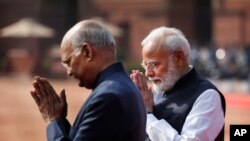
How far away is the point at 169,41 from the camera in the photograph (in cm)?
351

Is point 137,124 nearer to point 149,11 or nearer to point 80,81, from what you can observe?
point 80,81

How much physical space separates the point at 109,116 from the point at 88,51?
278 mm

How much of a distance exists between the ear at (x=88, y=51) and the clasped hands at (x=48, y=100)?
0.72ft

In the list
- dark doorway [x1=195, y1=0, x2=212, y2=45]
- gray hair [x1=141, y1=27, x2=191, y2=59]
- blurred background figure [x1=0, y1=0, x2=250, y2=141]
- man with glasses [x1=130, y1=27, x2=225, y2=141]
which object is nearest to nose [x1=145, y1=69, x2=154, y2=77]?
man with glasses [x1=130, y1=27, x2=225, y2=141]

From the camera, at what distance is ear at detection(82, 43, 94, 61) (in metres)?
2.83

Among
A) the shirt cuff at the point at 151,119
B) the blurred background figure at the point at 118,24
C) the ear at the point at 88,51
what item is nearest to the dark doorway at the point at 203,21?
the blurred background figure at the point at 118,24

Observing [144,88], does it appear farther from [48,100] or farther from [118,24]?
[118,24]

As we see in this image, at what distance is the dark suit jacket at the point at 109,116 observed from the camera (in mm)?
2742

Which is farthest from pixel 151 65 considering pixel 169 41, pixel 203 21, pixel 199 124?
pixel 203 21

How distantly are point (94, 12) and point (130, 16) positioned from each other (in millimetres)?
1867

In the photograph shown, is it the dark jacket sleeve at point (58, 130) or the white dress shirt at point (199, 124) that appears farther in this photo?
the white dress shirt at point (199, 124)

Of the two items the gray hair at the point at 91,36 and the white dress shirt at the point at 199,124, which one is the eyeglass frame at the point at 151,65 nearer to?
the white dress shirt at the point at 199,124

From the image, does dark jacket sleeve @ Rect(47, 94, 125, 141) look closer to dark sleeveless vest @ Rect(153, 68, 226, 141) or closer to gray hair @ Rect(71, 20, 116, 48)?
gray hair @ Rect(71, 20, 116, 48)

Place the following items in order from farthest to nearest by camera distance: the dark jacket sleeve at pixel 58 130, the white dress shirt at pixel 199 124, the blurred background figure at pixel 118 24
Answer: the blurred background figure at pixel 118 24 < the white dress shirt at pixel 199 124 < the dark jacket sleeve at pixel 58 130
